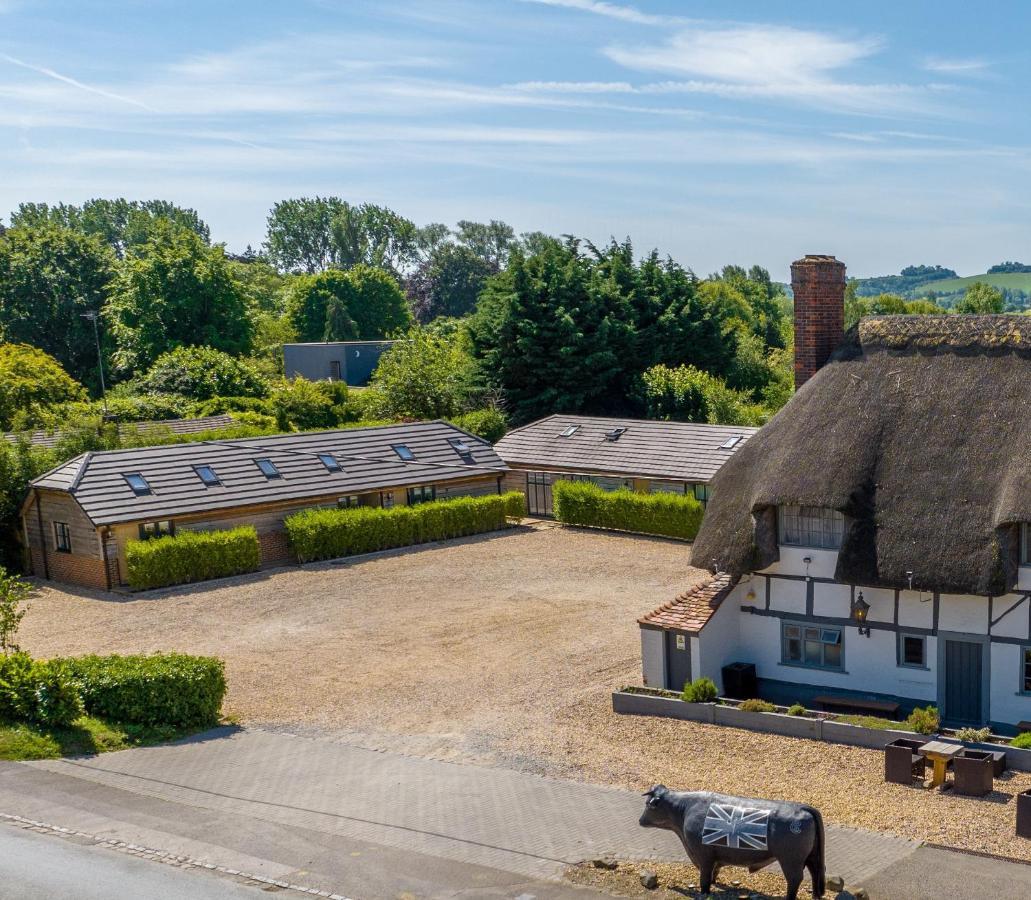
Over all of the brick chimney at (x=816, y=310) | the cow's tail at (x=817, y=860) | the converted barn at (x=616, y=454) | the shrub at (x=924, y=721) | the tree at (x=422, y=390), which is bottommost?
the shrub at (x=924, y=721)

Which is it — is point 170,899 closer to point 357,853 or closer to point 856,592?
point 357,853

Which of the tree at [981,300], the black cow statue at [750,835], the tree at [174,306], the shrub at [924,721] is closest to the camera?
the black cow statue at [750,835]

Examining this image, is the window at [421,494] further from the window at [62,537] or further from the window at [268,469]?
the window at [62,537]

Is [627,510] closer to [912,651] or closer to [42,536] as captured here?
[912,651]

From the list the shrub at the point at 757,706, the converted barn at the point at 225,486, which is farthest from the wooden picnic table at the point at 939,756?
the converted barn at the point at 225,486

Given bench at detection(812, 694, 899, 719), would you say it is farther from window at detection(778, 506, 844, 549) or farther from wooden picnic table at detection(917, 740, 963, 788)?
window at detection(778, 506, 844, 549)

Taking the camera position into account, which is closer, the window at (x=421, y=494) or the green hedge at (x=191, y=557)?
the green hedge at (x=191, y=557)

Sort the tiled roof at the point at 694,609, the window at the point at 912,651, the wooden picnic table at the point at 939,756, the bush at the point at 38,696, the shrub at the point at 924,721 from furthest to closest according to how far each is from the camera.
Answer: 1. the tiled roof at the point at 694,609
2. the window at the point at 912,651
3. the bush at the point at 38,696
4. the shrub at the point at 924,721
5. the wooden picnic table at the point at 939,756
